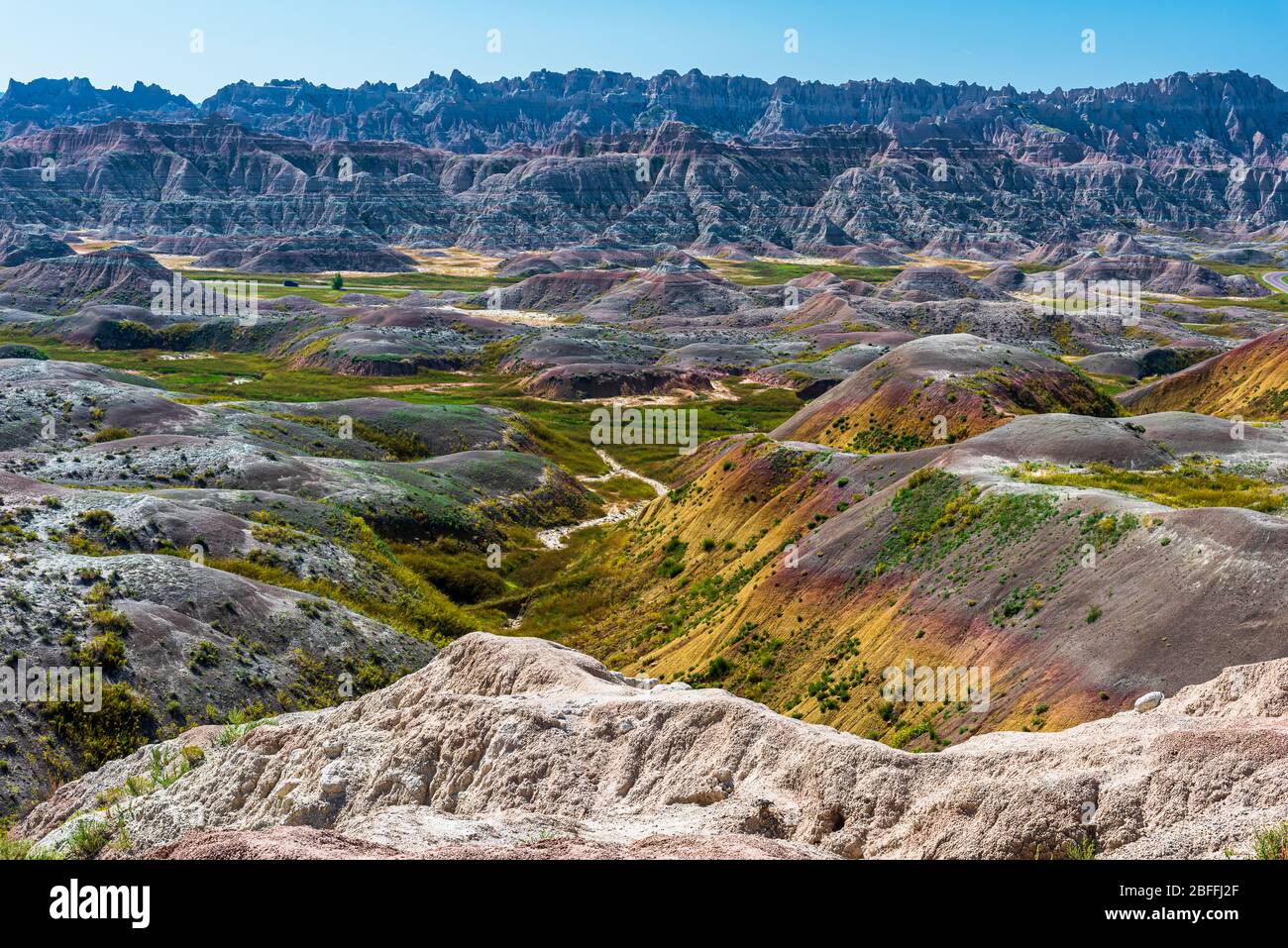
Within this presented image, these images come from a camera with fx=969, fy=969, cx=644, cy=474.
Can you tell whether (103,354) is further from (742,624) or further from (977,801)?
(977,801)

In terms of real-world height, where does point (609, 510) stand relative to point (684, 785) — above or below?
below

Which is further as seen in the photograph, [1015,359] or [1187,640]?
[1015,359]

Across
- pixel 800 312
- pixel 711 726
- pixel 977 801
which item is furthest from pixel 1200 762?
pixel 800 312

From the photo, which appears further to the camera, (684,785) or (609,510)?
(609,510)

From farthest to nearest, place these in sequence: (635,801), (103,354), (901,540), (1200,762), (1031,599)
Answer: (103,354)
(901,540)
(1031,599)
(635,801)
(1200,762)

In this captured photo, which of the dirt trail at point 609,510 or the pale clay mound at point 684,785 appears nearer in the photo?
the pale clay mound at point 684,785

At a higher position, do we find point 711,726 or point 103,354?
point 103,354

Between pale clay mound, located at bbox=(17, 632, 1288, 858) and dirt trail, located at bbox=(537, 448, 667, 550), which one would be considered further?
dirt trail, located at bbox=(537, 448, 667, 550)
